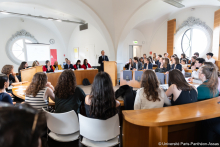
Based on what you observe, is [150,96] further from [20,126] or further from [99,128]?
[20,126]

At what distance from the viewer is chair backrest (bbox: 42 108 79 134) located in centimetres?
195

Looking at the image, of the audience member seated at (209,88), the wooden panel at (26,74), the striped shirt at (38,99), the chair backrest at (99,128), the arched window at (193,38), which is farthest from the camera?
the arched window at (193,38)

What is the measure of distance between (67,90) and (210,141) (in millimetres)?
2173

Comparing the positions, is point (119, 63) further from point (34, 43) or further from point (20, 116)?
point (20, 116)

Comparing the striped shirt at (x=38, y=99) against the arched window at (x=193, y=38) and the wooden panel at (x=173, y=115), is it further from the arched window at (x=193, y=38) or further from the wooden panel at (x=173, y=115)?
the arched window at (x=193, y=38)

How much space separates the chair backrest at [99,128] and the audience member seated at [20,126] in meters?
1.21

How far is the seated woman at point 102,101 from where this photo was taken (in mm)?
1910

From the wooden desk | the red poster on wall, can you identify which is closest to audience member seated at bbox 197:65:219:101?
the wooden desk

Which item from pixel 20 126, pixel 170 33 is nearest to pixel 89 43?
pixel 170 33

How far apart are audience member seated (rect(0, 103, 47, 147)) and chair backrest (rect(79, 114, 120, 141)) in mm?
1206

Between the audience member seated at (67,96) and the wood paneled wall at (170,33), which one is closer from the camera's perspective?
the audience member seated at (67,96)

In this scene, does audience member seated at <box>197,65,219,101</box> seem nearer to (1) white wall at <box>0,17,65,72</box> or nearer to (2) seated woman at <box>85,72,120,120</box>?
(2) seated woman at <box>85,72,120,120</box>

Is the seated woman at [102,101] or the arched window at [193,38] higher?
the arched window at [193,38]

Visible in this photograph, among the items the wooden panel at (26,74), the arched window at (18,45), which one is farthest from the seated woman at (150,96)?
the arched window at (18,45)
